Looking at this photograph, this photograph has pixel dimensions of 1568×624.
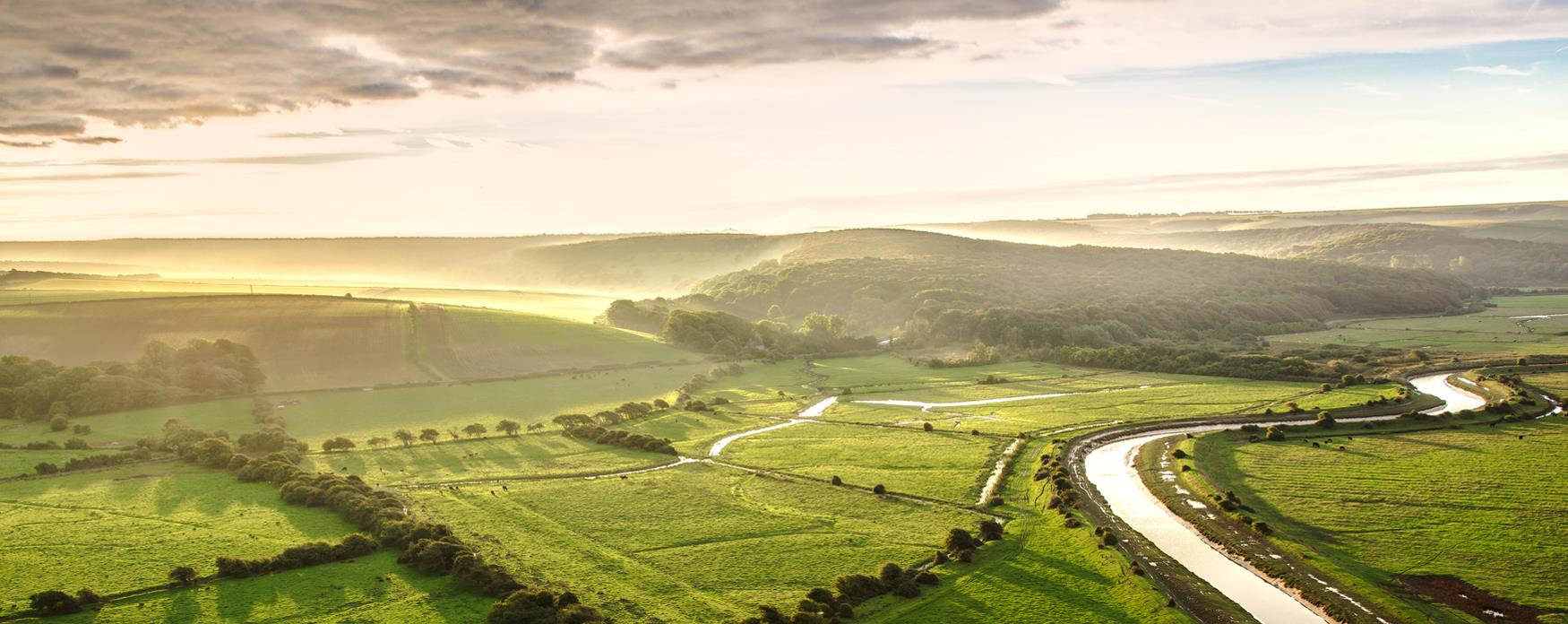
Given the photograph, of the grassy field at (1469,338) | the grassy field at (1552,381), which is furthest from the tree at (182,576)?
the grassy field at (1469,338)

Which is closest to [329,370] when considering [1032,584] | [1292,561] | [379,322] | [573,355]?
[379,322]

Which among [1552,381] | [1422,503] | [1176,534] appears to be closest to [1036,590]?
[1176,534]

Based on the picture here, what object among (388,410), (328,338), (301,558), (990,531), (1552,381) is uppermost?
(328,338)

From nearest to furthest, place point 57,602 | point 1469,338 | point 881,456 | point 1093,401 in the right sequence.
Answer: point 57,602, point 881,456, point 1093,401, point 1469,338

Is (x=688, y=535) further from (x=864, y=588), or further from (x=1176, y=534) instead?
(x=1176, y=534)

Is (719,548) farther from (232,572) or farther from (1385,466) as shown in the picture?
(1385,466)

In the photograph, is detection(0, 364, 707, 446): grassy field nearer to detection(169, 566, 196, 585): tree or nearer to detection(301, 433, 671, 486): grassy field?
detection(301, 433, 671, 486): grassy field

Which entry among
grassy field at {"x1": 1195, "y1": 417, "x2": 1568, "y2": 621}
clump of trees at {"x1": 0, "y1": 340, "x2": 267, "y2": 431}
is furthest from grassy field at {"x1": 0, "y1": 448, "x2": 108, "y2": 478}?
grassy field at {"x1": 1195, "y1": 417, "x2": 1568, "y2": 621}
